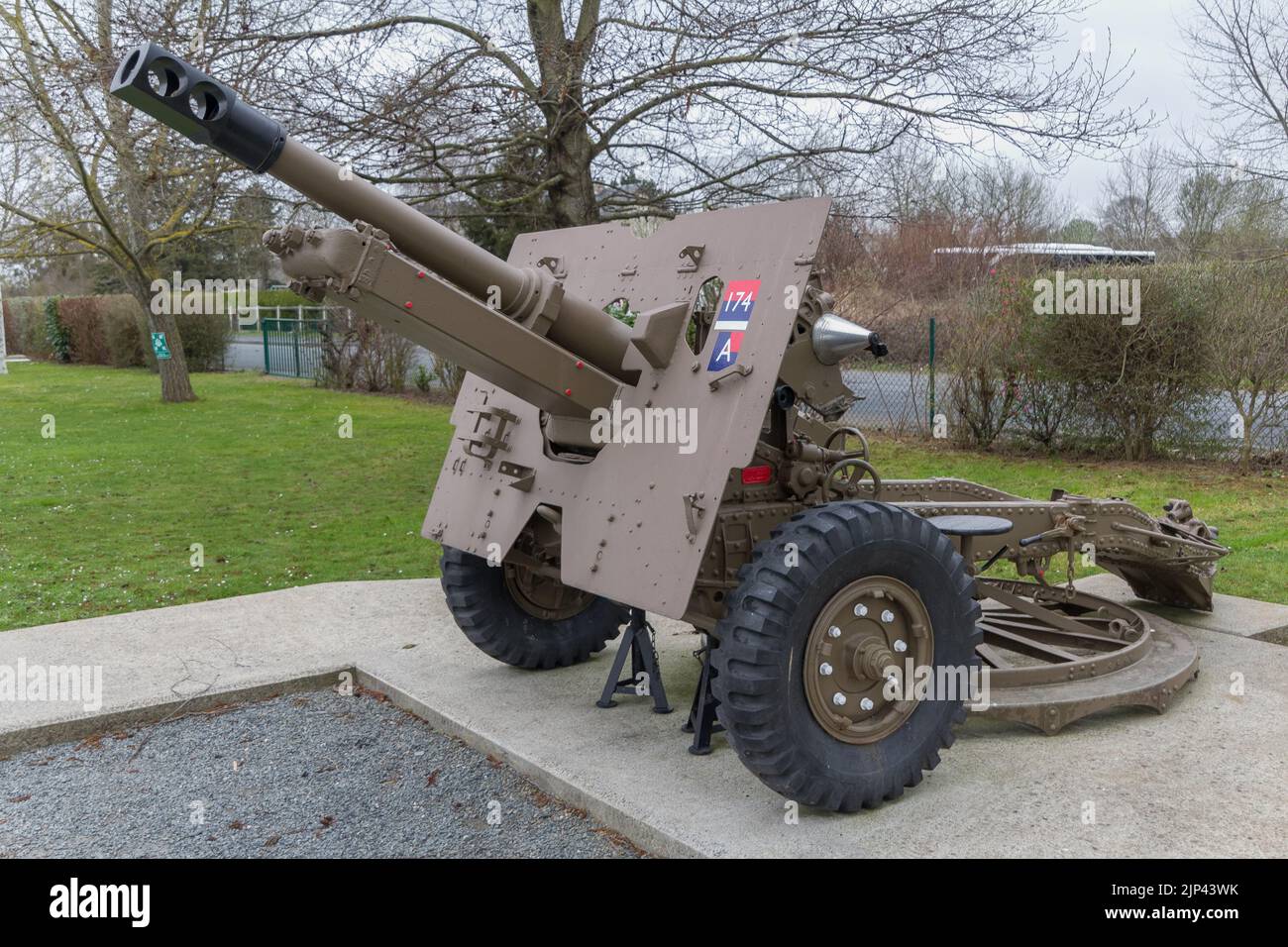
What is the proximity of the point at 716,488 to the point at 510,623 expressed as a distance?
184 cm

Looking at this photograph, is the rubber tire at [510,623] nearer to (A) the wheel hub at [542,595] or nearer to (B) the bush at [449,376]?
(A) the wheel hub at [542,595]

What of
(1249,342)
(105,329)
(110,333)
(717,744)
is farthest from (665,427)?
(105,329)

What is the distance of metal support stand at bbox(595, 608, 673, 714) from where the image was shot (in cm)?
479

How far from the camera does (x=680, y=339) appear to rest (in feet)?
13.9

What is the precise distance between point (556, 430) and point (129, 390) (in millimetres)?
20413

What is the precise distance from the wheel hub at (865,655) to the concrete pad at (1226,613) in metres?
2.42

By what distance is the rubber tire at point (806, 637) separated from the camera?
3.52 meters

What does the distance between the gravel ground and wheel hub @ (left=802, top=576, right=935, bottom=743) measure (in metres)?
0.82

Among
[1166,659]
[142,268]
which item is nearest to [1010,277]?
[1166,659]

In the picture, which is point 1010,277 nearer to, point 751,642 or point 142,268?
point 751,642

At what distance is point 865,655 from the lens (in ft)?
12.3

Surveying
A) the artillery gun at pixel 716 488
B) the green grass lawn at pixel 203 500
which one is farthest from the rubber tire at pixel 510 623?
the green grass lawn at pixel 203 500

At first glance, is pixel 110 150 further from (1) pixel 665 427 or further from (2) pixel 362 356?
(1) pixel 665 427

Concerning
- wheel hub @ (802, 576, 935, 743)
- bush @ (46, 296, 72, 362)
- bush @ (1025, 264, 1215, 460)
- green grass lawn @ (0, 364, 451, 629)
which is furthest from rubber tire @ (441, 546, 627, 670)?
bush @ (46, 296, 72, 362)
